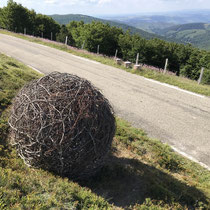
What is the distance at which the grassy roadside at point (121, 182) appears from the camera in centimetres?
406

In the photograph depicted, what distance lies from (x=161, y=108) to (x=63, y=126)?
7.66 meters

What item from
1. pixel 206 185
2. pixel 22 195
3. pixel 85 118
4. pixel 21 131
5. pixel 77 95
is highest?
pixel 77 95

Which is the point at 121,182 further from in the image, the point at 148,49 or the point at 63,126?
the point at 148,49

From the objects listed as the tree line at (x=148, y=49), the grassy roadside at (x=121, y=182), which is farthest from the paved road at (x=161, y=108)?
the tree line at (x=148, y=49)

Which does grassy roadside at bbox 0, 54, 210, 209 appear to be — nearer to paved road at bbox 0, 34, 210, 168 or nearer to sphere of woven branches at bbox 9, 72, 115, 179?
sphere of woven branches at bbox 9, 72, 115, 179

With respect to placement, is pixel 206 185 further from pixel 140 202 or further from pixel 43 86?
pixel 43 86

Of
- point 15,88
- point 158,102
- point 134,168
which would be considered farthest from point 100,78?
point 134,168

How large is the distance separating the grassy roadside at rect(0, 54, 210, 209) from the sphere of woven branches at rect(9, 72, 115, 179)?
1.25 ft

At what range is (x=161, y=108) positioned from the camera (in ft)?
36.5

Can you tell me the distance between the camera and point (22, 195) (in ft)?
13.0

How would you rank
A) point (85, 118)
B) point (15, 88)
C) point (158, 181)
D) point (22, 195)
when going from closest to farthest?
1. point (22, 195)
2. point (85, 118)
3. point (158, 181)
4. point (15, 88)

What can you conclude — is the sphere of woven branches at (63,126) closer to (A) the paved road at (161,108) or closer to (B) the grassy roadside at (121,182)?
(B) the grassy roadside at (121,182)

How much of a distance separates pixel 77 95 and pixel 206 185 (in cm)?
451

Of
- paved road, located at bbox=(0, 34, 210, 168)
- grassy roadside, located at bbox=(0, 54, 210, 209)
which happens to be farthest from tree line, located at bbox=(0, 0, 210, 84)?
grassy roadside, located at bbox=(0, 54, 210, 209)
